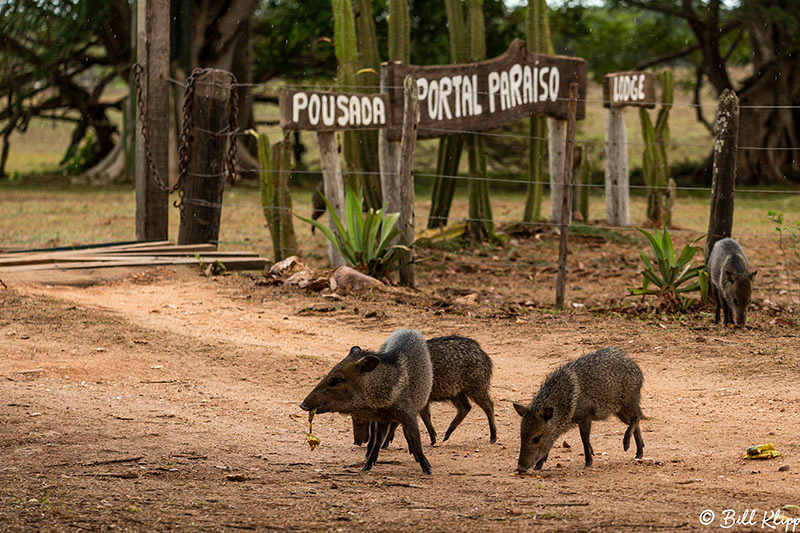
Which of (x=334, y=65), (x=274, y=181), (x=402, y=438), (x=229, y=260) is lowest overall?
(x=402, y=438)

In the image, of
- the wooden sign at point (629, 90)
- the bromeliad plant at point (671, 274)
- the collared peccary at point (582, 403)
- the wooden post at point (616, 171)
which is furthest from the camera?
the wooden post at point (616, 171)

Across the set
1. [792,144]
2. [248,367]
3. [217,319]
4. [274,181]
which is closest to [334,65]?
[792,144]

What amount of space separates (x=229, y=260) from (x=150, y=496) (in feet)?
20.1

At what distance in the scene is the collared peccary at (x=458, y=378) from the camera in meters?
5.69

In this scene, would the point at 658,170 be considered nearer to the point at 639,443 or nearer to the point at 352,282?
the point at 352,282

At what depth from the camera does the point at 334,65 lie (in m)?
22.9

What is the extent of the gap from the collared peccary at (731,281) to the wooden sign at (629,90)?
6.15m

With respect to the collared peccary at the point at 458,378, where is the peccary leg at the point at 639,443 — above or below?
below

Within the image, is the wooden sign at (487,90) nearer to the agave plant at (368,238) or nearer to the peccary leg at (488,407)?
the agave plant at (368,238)

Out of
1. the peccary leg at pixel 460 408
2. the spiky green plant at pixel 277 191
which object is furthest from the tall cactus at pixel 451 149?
the peccary leg at pixel 460 408

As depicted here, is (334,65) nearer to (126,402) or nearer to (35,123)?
(35,123)

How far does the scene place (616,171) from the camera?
1441 cm

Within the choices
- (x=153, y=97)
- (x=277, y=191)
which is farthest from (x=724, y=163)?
(x=153, y=97)

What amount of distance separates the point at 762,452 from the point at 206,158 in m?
6.99
